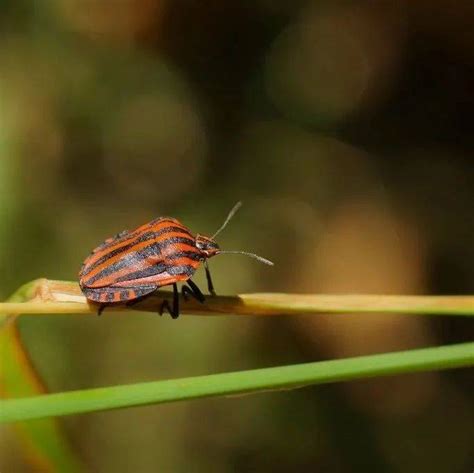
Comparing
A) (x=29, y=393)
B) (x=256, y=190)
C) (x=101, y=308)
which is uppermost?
(x=256, y=190)

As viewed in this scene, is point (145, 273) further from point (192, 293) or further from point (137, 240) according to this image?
point (192, 293)

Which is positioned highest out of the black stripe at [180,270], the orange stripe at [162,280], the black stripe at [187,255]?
the black stripe at [187,255]

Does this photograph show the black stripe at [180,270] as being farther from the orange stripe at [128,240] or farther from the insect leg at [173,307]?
the insect leg at [173,307]

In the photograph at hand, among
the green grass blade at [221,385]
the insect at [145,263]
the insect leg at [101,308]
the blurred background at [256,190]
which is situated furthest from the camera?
the blurred background at [256,190]

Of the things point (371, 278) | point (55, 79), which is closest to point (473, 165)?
point (371, 278)

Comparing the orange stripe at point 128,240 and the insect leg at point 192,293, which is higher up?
the orange stripe at point 128,240

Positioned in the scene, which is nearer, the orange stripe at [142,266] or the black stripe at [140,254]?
the orange stripe at [142,266]

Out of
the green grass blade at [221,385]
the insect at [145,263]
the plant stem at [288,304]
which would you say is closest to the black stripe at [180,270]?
the insect at [145,263]

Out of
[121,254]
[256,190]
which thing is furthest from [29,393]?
[256,190]

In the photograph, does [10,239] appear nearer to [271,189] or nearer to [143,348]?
[143,348]
